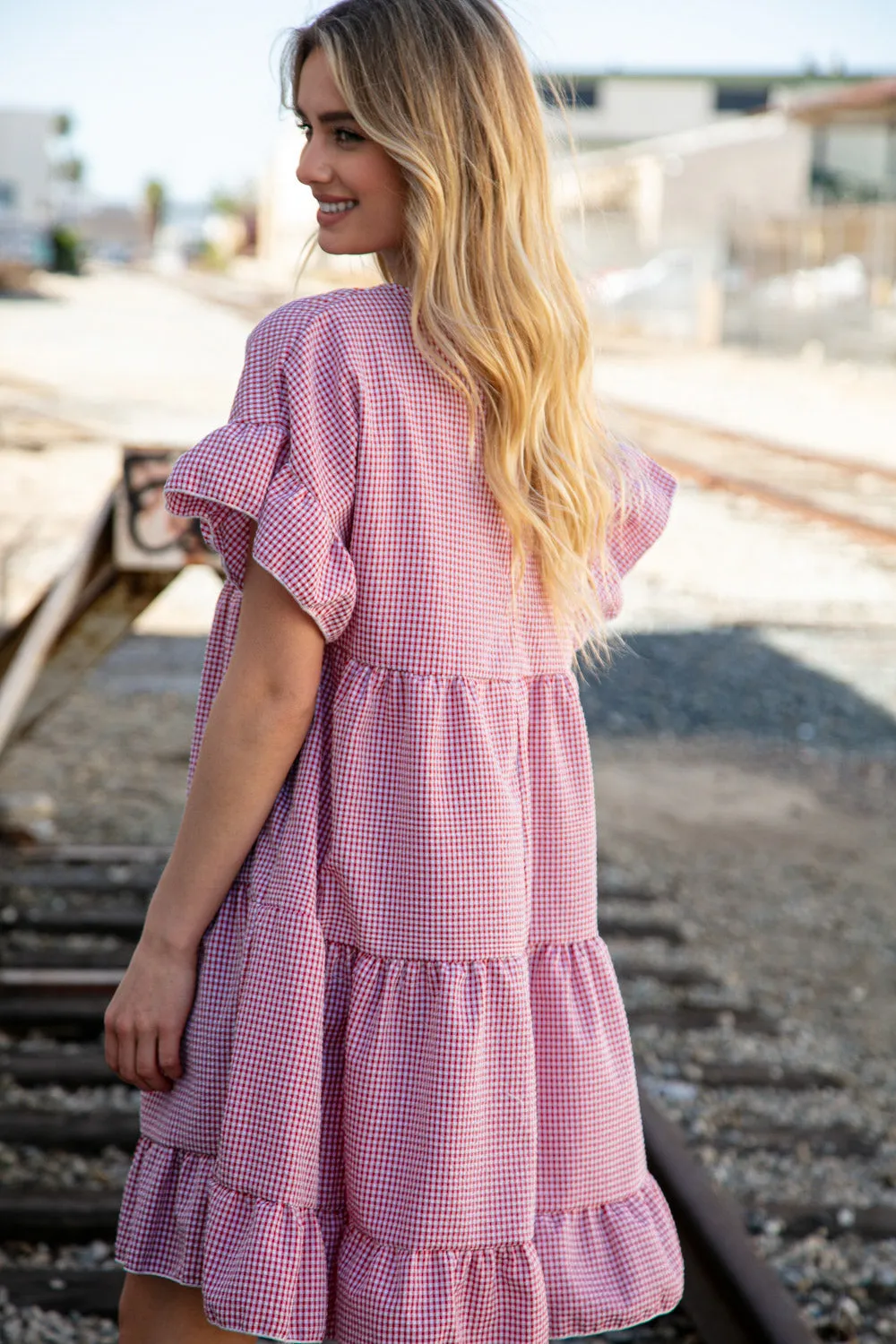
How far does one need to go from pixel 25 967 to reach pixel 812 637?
18.0ft

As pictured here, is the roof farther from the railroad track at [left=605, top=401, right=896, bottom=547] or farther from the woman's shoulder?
the woman's shoulder

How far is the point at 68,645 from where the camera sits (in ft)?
13.7

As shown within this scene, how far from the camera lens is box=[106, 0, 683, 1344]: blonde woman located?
1.59 m

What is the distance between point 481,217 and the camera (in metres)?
1.65

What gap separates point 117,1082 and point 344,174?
2433mm

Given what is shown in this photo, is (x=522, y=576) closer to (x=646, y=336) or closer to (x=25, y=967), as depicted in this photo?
(x=25, y=967)

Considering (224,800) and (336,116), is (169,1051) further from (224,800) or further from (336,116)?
(336,116)

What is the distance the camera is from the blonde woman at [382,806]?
1.59 meters

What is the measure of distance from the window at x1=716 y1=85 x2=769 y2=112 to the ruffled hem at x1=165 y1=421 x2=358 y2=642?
7345 centimetres

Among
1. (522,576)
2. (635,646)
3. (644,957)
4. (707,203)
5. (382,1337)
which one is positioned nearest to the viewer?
(382,1337)

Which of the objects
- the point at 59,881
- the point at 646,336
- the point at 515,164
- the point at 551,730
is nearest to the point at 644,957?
the point at 59,881

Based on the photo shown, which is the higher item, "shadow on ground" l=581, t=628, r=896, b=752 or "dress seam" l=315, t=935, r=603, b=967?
"dress seam" l=315, t=935, r=603, b=967

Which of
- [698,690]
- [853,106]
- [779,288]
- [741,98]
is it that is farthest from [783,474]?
[741,98]

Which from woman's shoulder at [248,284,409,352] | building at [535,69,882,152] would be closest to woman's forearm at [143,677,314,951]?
woman's shoulder at [248,284,409,352]
